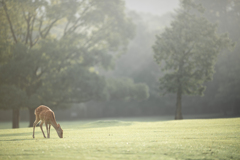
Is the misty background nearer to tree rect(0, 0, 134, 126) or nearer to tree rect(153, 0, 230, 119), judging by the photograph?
tree rect(0, 0, 134, 126)

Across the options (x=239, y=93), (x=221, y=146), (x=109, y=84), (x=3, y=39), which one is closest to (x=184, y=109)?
(x=239, y=93)

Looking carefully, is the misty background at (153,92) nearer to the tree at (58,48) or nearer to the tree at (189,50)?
the tree at (58,48)

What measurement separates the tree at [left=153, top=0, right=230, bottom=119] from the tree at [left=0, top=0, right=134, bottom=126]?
658cm

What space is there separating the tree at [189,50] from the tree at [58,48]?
6583 millimetres

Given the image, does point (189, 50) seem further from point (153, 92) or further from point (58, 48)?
point (153, 92)

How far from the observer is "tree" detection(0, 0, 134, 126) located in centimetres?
3002

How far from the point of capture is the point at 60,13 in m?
35.0

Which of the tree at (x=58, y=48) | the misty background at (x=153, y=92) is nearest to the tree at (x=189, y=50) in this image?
the tree at (x=58, y=48)

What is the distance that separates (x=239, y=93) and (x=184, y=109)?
17.7 meters

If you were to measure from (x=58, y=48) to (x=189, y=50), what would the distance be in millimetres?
15902

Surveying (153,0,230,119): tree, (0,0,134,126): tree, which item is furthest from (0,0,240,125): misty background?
(153,0,230,119): tree

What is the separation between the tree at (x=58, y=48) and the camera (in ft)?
98.5

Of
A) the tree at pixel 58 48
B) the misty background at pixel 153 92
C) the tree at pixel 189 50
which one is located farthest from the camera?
the misty background at pixel 153 92

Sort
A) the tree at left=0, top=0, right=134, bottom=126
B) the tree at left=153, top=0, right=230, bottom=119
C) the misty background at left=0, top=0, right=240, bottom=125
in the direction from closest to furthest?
the tree at left=0, top=0, right=134, bottom=126 → the tree at left=153, top=0, right=230, bottom=119 → the misty background at left=0, top=0, right=240, bottom=125
